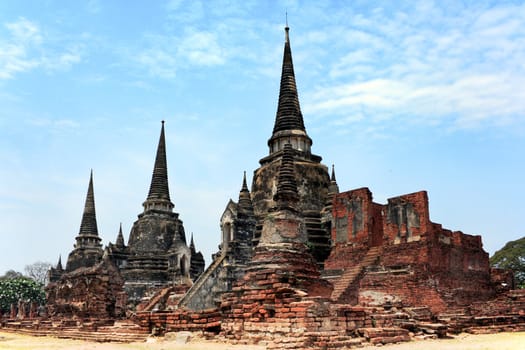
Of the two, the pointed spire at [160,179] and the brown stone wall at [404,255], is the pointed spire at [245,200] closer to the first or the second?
the brown stone wall at [404,255]

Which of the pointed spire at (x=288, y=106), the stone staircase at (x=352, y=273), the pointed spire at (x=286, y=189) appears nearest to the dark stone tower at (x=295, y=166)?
the pointed spire at (x=288, y=106)

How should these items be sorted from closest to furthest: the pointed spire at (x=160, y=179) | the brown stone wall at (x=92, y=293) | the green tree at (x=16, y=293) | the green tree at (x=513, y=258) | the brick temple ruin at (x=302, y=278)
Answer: the brick temple ruin at (x=302, y=278), the brown stone wall at (x=92, y=293), the pointed spire at (x=160, y=179), the green tree at (x=513, y=258), the green tree at (x=16, y=293)

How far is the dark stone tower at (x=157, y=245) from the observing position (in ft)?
108

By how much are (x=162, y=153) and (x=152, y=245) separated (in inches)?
273

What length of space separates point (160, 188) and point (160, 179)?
0.70m

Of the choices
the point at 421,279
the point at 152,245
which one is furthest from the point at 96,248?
the point at 421,279

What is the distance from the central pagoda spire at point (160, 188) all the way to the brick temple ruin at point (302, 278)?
11.3ft

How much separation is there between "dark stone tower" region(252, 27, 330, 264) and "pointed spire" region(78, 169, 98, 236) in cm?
1972

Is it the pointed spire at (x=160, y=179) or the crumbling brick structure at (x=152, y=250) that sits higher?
the pointed spire at (x=160, y=179)

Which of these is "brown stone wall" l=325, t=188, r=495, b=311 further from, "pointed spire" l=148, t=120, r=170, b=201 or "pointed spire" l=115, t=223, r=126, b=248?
"pointed spire" l=115, t=223, r=126, b=248

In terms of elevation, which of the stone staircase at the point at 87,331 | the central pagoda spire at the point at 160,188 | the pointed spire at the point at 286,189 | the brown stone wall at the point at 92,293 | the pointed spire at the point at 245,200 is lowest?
the stone staircase at the point at 87,331

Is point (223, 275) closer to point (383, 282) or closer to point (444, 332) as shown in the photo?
point (383, 282)

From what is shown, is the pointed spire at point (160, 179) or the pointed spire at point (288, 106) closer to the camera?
the pointed spire at point (288, 106)

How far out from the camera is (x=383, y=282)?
1836cm
